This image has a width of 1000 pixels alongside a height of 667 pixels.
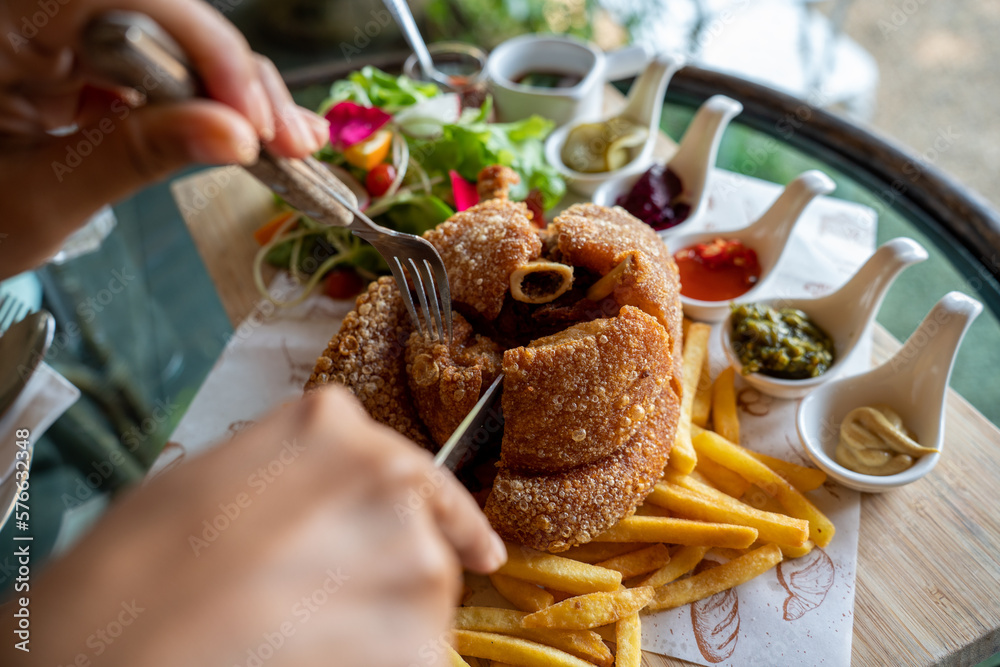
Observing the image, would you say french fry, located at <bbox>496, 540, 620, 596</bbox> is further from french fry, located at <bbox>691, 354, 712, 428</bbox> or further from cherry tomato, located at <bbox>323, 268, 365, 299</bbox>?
cherry tomato, located at <bbox>323, 268, 365, 299</bbox>

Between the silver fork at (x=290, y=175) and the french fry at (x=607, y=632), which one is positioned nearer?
the silver fork at (x=290, y=175)

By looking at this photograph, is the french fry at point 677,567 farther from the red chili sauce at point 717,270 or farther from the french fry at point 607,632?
the red chili sauce at point 717,270

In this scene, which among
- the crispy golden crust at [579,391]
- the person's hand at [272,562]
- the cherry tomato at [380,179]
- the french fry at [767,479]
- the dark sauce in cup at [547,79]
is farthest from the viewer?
the dark sauce in cup at [547,79]

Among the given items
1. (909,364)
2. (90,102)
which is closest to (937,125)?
(909,364)

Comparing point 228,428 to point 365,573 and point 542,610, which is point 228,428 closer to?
point 542,610

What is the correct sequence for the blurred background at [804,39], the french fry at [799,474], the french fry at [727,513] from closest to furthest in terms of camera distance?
the french fry at [727,513]
the french fry at [799,474]
the blurred background at [804,39]

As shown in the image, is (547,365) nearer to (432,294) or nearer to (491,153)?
(432,294)

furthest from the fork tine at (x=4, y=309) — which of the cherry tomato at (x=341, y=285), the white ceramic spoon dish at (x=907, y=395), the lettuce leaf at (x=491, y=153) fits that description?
the white ceramic spoon dish at (x=907, y=395)

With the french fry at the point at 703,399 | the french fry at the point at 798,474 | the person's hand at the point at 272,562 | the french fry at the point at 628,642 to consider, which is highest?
the person's hand at the point at 272,562
